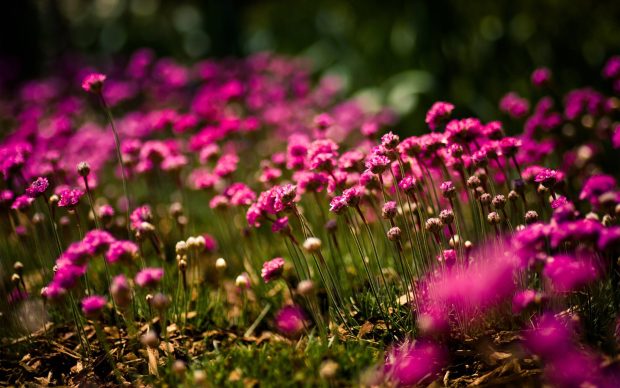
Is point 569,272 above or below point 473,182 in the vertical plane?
below

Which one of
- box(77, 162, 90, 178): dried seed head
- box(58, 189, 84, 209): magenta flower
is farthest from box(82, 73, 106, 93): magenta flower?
box(58, 189, 84, 209): magenta flower

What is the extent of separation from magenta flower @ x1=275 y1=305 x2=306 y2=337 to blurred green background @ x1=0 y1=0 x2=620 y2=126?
332cm

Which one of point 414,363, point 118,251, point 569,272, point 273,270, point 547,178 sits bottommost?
point 414,363

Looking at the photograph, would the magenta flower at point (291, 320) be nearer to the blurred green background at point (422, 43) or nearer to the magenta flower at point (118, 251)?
the magenta flower at point (118, 251)

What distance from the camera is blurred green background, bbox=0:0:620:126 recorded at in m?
5.76

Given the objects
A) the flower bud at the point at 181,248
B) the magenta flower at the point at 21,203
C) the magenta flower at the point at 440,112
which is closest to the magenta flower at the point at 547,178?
the magenta flower at the point at 440,112

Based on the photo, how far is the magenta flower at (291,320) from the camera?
7.95 feet

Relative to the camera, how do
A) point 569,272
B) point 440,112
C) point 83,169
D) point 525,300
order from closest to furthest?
point 569,272 → point 525,300 → point 83,169 → point 440,112

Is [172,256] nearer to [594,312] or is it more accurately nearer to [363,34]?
[594,312]

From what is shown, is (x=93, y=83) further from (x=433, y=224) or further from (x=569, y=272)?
(x=569, y=272)

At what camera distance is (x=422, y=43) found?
6.27 meters

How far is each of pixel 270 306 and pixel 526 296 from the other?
1.44 m

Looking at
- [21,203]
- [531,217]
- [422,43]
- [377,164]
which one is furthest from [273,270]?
A: [422,43]

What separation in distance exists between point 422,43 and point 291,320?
4671 millimetres
